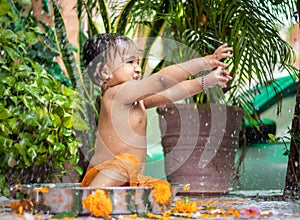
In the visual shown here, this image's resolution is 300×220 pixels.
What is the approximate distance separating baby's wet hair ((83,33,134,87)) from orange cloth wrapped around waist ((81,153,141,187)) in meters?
0.33

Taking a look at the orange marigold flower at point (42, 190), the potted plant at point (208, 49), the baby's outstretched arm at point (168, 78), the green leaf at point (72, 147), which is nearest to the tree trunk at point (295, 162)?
the potted plant at point (208, 49)

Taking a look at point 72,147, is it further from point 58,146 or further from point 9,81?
point 9,81

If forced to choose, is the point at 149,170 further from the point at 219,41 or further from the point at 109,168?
the point at 109,168

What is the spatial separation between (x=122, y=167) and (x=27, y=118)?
1.95ft

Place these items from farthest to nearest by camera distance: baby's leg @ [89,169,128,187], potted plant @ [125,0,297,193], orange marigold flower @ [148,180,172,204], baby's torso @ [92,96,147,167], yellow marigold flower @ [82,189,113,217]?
potted plant @ [125,0,297,193] → baby's torso @ [92,96,147,167] → baby's leg @ [89,169,128,187] → orange marigold flower @ [148,180,172,204] → yellow marigold flower @ [82,189,113,217]

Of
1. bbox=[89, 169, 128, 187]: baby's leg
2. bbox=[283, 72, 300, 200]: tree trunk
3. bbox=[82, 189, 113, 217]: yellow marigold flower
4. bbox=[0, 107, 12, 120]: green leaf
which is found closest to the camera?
bbox=[82, 189, 113, 217]: yellow marigold flower

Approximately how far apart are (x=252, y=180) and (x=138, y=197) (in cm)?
251

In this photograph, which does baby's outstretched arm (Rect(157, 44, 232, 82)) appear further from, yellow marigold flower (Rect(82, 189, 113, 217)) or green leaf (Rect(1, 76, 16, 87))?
green leaf (Rect(1, 76, 16, 87))

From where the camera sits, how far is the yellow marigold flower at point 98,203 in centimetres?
161

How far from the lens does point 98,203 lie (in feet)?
5.29

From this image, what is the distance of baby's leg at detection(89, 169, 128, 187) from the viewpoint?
183 cm

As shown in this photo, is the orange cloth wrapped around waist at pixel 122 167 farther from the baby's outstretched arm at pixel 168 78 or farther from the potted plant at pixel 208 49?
the potted plant at pixel 208 49

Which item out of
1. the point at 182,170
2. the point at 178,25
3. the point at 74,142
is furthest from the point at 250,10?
the point at 74,142

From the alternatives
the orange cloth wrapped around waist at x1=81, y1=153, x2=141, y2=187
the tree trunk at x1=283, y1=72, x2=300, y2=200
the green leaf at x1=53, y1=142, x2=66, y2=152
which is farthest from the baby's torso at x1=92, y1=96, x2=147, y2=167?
the tree trunk at x1=283, y1=72, x2=300, y2=200
